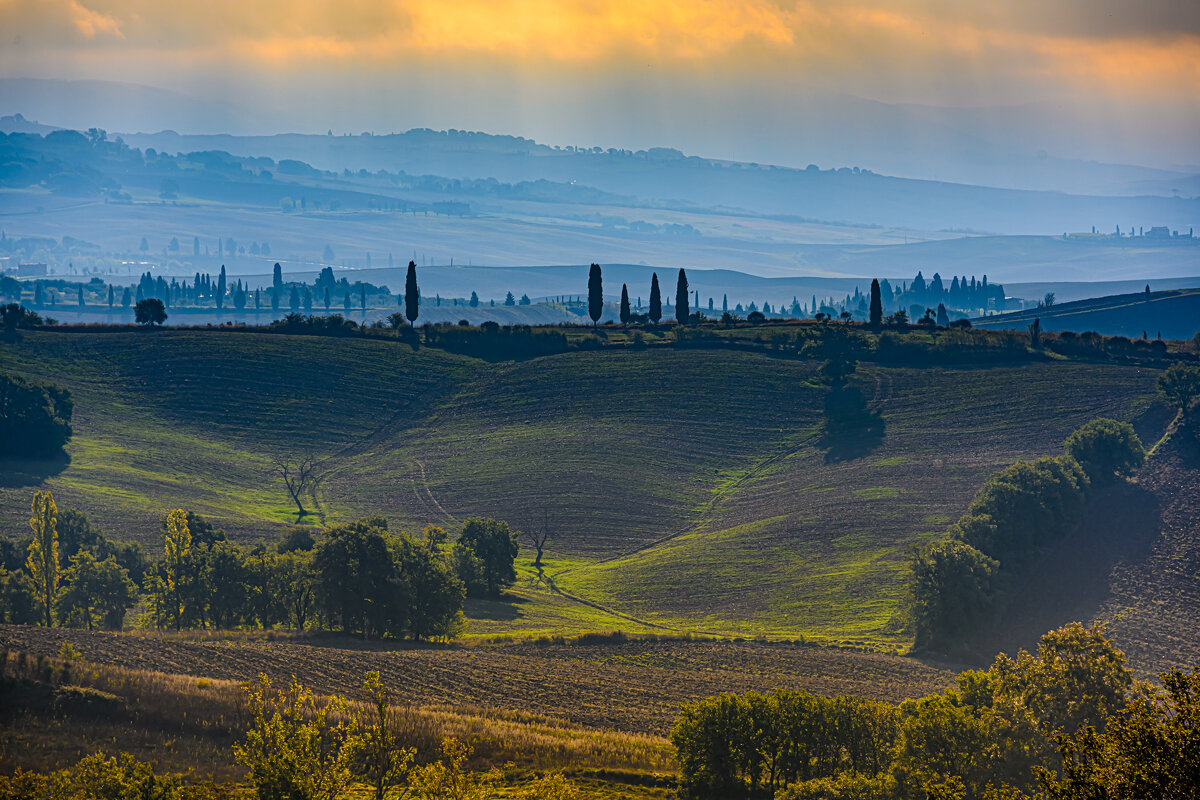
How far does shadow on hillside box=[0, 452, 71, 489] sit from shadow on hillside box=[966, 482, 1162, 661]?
84753 mm

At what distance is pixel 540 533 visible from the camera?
10669 centimetres

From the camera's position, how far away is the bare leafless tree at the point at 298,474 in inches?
4594

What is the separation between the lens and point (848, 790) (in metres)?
37.4

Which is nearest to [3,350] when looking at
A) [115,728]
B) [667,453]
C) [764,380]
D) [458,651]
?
[667,453]

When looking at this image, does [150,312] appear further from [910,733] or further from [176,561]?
[910,733]

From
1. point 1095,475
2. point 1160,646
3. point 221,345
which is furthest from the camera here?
point 221,345

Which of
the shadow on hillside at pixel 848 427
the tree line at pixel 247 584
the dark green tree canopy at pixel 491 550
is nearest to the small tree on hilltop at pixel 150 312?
the tree line at pixel 247 584

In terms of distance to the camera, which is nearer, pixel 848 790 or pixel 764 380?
pixel 848 790

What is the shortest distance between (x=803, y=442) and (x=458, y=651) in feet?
232

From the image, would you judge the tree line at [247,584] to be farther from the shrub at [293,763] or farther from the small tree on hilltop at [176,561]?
the shrub at [293,763]

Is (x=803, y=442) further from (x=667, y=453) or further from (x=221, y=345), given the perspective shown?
(x=221, y=345)

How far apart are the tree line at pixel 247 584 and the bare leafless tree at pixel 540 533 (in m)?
22.8

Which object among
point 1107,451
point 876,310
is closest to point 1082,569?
point 1107,451

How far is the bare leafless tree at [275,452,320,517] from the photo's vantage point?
116688 millimetres
